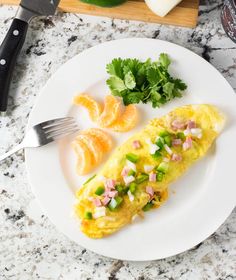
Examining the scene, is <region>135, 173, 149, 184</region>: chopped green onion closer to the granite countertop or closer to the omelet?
the omelet

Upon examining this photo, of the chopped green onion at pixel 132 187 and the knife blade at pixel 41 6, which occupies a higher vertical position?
the knife blade at pixel 41 6

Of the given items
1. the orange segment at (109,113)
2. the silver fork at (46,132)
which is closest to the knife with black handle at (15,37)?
the silver fork at (46,132)

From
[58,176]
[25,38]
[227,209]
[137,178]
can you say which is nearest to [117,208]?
[137,178]

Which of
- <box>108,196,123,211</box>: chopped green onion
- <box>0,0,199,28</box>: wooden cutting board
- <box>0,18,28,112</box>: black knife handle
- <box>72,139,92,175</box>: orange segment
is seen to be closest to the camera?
<box>108,196,123,211</box>: chopped green onion

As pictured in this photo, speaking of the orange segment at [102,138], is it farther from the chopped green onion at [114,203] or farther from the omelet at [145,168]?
the chopped green onion at [114,203]

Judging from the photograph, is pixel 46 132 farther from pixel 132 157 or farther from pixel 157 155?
pixel 157 155

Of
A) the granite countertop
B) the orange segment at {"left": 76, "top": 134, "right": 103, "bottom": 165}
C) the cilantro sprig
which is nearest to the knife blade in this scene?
the granite countertop
